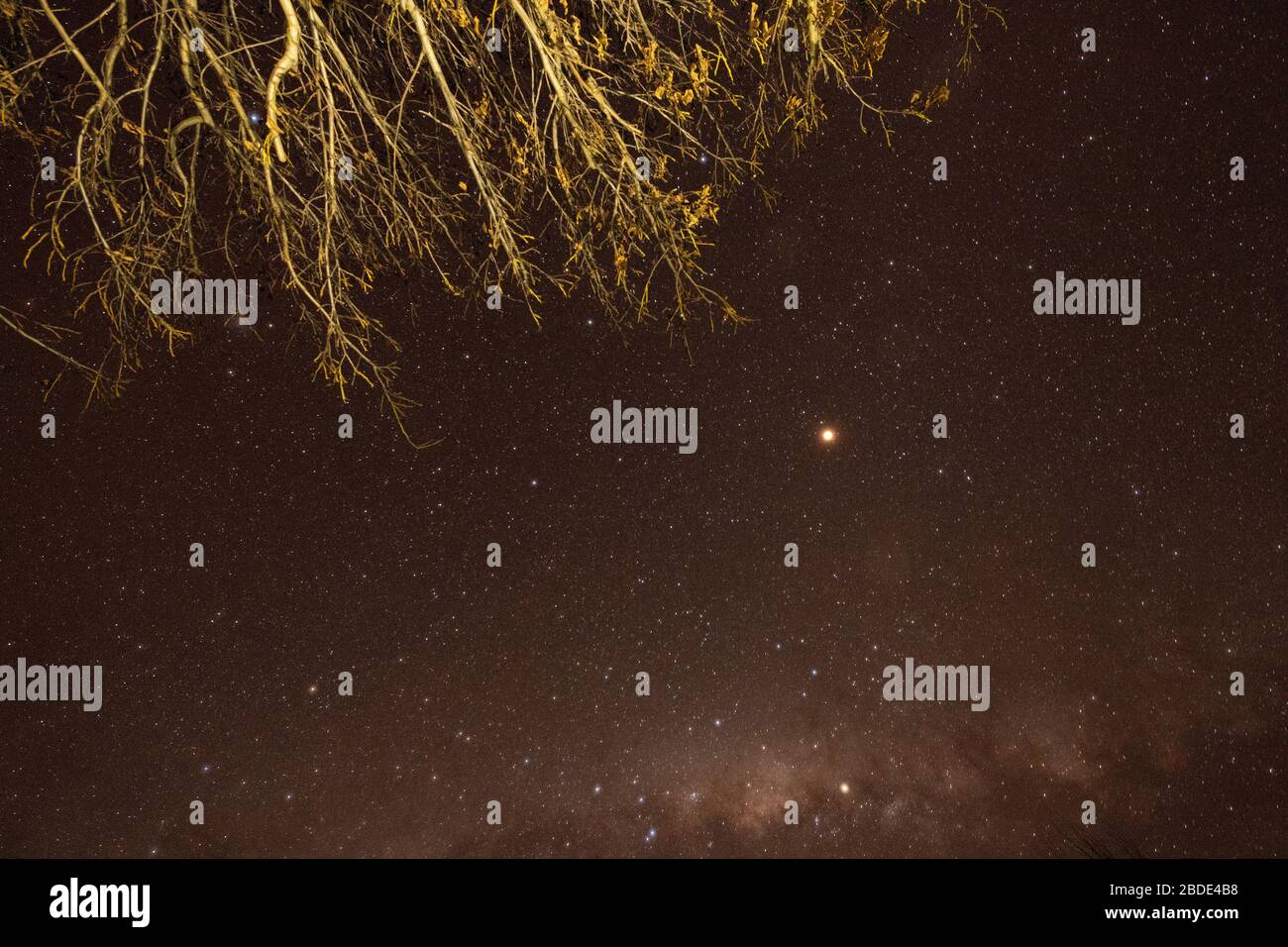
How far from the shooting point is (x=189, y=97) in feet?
11.5

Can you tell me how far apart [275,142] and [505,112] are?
1239 mm

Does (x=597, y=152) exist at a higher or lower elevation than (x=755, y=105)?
lower

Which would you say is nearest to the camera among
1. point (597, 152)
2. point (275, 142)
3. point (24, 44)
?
point (275, 142)

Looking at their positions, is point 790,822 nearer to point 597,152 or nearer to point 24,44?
point 597,152

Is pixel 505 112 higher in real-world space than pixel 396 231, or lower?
higher

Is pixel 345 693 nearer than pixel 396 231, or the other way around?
pixel 396 231

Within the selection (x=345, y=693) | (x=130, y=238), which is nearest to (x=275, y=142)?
(x=130, y=238)

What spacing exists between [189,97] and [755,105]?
2725mm

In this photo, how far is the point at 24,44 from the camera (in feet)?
11.8

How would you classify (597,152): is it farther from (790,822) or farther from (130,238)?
(790,822)
